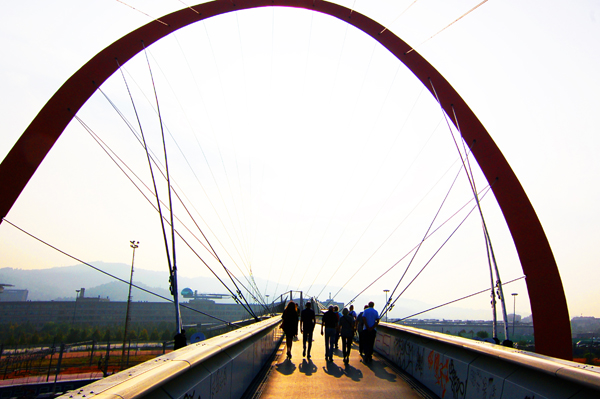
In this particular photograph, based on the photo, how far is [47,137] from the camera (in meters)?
13.5

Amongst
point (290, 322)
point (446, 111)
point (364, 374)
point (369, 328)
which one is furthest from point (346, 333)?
point (446, 111)

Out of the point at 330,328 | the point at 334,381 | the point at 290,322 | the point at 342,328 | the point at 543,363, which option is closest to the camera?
the point at 543,363

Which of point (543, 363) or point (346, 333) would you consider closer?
point (543, 363)

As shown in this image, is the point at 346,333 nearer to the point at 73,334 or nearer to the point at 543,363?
the point at 543,363

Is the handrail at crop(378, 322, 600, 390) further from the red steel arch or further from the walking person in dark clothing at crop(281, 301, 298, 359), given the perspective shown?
A: the red steel arch

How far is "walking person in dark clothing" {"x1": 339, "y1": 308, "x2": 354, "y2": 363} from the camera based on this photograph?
10.8 meters

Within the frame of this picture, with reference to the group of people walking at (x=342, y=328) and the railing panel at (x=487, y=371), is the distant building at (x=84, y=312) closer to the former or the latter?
the group of people walking at (x=342, y=328)

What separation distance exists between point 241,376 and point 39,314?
511ft

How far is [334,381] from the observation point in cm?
802

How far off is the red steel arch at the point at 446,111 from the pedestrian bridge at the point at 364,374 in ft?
16.1

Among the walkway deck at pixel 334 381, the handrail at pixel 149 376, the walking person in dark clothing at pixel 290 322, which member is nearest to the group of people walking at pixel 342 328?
the walking person in dark clothing at pixel 290 322

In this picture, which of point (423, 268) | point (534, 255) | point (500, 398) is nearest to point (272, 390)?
point (500, 398)

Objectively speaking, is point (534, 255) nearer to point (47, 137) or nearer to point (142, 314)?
point (47, 137)

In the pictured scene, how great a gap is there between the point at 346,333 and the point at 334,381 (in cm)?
299
